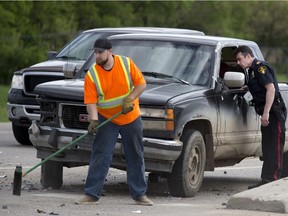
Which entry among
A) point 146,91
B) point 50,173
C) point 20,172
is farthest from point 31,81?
point 20,172

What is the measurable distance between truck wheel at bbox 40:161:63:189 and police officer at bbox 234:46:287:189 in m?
2.40

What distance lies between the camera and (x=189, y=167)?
11.5 m

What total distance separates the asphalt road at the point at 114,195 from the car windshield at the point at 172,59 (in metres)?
1.38

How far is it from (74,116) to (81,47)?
233 inches

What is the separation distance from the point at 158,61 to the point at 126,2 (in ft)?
115

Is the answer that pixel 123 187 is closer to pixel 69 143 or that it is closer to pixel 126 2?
pixel 69 143

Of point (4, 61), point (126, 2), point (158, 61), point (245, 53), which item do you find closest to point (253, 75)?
point (245, 53)

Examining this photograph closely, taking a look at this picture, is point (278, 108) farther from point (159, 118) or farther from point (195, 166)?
point (159, 118)

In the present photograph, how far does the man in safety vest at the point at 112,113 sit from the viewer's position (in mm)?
10320

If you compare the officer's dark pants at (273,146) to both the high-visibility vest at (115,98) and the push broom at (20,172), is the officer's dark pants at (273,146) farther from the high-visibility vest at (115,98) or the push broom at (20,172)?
the push broom at (20,172)

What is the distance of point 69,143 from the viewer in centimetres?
1137

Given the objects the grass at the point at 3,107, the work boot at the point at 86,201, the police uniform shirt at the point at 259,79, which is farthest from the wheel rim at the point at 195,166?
the grass at the point at 3,107

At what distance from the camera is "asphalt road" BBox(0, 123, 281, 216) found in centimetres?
1012

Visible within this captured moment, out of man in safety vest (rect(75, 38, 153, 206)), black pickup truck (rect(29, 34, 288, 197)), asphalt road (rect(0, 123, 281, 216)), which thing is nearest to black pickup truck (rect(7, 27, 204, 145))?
asphalt road (rect(0, 123, 281, 216))
